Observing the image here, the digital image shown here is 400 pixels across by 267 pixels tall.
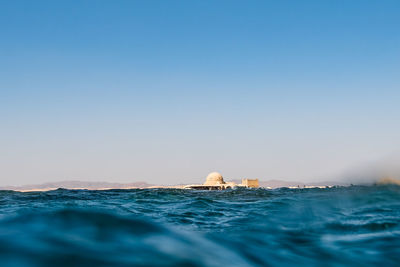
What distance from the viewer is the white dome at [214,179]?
209ft

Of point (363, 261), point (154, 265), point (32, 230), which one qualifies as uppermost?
point (32, 230)

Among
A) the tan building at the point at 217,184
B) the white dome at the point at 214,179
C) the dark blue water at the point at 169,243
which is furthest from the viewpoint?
the white dome at the point at 214,179

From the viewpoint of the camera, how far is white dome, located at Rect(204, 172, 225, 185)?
63.6 metres

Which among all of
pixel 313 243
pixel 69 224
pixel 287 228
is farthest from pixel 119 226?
pixel 287 228

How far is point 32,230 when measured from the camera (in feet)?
10.8

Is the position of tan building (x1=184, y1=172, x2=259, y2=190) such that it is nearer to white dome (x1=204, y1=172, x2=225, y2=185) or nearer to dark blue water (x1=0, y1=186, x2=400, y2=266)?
white dome (x1=204, y1=172, x2=225, y2=185)

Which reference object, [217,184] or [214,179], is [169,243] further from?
[214,179]

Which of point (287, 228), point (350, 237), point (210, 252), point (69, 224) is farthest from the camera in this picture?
point (287, 228)

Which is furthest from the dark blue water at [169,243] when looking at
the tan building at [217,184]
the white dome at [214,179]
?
the white dome at [214,179]

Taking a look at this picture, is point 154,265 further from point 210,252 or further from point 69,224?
point 69,224

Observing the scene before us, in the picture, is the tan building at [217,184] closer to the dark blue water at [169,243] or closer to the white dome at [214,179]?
the white dome at [214,179]

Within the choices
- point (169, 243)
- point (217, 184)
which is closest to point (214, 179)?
point (217, 184)

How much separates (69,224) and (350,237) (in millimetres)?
4347

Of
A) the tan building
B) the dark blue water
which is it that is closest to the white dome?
the tan building
